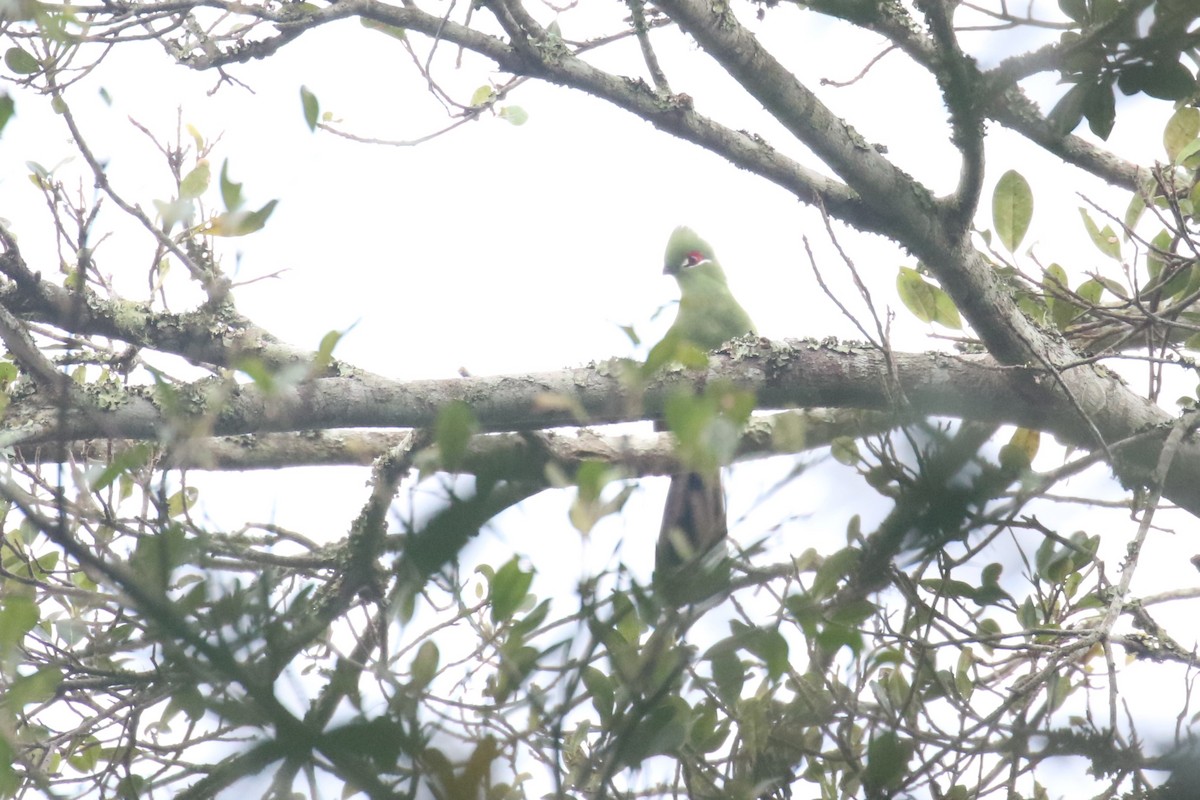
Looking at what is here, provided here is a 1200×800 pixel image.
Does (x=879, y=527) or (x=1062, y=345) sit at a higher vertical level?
(x=1062, y=345)

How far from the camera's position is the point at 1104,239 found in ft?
10.4

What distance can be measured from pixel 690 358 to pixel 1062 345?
2144 millimetres

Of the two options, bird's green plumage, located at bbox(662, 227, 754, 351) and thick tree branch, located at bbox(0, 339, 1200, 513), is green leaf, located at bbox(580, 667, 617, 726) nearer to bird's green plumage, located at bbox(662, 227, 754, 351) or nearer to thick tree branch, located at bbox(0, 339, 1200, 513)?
thick tree branch, located at bbox(0, 339, 1200, 513)

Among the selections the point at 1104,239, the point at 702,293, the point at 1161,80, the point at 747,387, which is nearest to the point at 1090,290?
the point at 1104,239

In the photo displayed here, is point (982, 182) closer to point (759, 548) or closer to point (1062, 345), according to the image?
point (1062, 345)

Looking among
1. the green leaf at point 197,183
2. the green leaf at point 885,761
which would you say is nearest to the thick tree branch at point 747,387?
the green leaf at point 197,183

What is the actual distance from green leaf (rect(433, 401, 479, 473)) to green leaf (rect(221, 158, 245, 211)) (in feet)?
1.35

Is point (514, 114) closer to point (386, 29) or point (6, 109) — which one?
point (386, 29)

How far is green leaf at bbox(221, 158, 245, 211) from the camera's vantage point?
104 centimetres

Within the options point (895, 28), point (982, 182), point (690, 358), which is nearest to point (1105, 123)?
point (690, 358)

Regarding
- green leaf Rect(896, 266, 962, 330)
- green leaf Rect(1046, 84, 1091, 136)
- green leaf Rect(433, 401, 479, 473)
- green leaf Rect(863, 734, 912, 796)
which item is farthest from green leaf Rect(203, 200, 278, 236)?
green leaf Rect(896, 266, 962, 330)

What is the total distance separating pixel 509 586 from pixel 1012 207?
268 cm

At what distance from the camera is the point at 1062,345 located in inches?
112

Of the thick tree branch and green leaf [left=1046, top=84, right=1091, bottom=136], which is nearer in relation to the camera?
green leaf [left=1046, top=84, right=1091, bottom=136]
